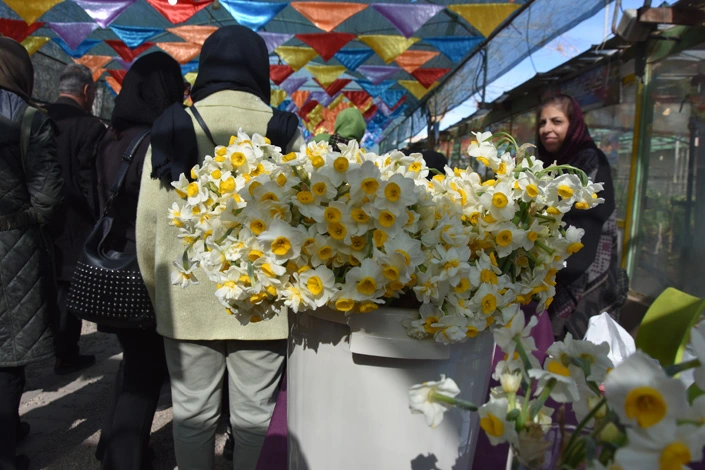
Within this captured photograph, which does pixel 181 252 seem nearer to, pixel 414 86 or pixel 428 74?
pixel 428 74

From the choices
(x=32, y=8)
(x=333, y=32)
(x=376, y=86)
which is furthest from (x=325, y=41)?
(x=376, y=86)

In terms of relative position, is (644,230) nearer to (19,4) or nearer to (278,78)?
(19,4)

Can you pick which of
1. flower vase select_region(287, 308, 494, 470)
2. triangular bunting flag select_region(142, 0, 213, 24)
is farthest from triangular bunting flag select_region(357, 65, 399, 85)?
flower vase select_region(287, 308, 494, 470)

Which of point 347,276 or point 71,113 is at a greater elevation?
point 71,113

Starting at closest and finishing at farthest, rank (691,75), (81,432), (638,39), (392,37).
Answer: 1. (81,432)
2. (691,75)
3. (638,39)
4. (392,37)

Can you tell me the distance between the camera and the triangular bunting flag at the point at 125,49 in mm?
8711

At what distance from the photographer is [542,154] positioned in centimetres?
246

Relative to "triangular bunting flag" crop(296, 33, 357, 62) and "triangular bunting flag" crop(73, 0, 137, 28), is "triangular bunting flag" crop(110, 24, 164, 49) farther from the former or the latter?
"triangular bunting flag" crop(296, 33, 357, 62)

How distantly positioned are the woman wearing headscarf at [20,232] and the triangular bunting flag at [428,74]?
7.74 m

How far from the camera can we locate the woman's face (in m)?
2.31

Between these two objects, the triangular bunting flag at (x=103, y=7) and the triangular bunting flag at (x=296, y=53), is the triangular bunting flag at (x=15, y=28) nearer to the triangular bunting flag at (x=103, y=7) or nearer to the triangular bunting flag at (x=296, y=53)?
the triangular bunting flag at (x=103, y=7)

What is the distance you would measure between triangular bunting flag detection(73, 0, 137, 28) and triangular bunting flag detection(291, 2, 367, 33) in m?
2.20

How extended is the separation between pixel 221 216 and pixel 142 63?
145 cm

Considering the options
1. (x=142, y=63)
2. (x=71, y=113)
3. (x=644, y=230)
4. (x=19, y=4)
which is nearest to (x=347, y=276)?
(x=142, y=63)
